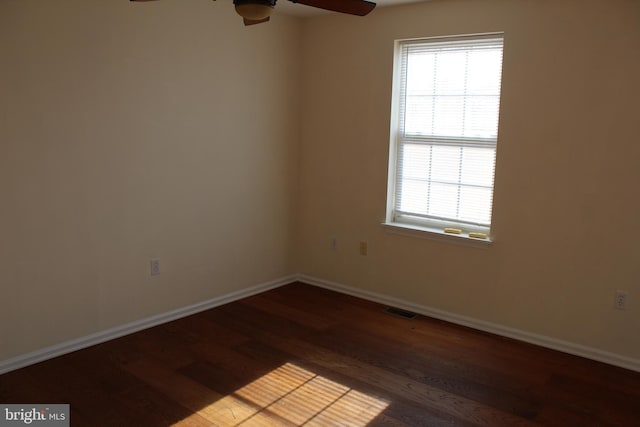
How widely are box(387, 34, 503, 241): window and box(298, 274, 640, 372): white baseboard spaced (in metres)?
0.61

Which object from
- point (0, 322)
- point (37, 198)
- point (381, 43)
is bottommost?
point (0, 322)

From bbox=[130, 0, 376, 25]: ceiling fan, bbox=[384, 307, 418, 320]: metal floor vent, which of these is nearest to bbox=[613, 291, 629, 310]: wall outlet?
bbox=[384, 307, 418, 320]: metal floor vent

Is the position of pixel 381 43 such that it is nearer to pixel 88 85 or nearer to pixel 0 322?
pixel 88 85

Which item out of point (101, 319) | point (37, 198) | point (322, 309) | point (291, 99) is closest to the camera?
point (37, 198)

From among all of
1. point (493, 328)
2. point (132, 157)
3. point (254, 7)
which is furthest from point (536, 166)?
point (132, 157)

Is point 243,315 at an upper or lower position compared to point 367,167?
lower

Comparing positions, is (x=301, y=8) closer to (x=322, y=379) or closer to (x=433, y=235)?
(x=433, y=235)

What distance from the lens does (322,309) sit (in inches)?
161

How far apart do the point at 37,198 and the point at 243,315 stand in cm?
161

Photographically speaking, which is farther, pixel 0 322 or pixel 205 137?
pixel 205 137

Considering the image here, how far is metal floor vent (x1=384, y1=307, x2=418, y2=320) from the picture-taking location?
3.98 meters

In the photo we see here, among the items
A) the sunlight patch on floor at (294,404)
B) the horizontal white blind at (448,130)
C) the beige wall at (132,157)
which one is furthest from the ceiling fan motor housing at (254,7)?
the horizontal white blind at (448,130)

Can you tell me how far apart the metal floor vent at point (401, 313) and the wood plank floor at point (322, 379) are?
5.4 inches

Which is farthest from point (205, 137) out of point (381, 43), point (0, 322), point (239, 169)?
point (0, 322)
